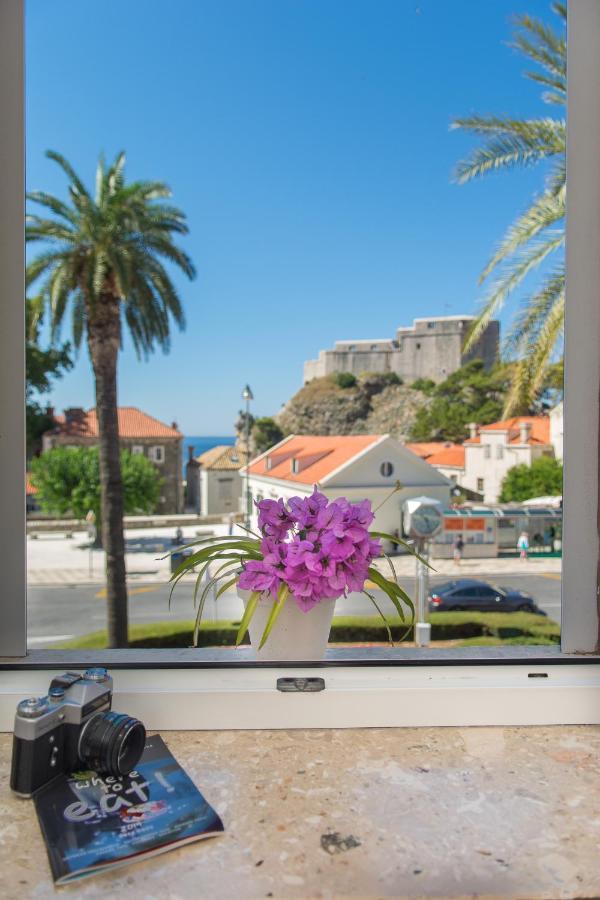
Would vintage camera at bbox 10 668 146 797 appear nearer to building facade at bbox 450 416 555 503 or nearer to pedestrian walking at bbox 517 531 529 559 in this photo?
pedestrian walking at bbox 517 531 529 559

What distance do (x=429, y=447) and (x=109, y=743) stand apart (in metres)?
27.3

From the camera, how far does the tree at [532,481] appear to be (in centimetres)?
2208

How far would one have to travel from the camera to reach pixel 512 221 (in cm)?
459

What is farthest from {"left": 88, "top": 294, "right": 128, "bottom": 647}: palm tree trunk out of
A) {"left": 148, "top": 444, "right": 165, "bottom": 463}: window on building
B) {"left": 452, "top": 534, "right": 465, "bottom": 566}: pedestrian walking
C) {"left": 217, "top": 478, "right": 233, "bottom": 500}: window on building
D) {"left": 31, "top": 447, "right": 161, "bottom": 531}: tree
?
{"left": 148, "top": 444, "right": 165, "bottom": 463}: window on building

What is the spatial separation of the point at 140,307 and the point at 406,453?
8462 mm

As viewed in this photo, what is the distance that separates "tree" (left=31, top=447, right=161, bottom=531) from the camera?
16375 millimetres

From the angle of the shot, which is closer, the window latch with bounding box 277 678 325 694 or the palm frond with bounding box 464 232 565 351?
the window latch with bounding box 277 678 325 694

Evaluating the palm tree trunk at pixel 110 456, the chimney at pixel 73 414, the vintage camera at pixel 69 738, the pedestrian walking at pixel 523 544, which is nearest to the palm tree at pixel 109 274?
the palm tree trunk at pixel 110 456

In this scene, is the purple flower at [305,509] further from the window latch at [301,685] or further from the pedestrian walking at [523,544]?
the pedestrian walking at [523,544]

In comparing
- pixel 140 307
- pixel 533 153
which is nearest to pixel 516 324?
pixel 533 153

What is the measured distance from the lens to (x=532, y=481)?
22.4 meters

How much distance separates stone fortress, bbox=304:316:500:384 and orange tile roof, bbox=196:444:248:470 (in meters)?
13.2

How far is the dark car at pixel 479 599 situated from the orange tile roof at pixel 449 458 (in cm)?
1679

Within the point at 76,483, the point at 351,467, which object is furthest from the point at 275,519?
the point at 76,483
